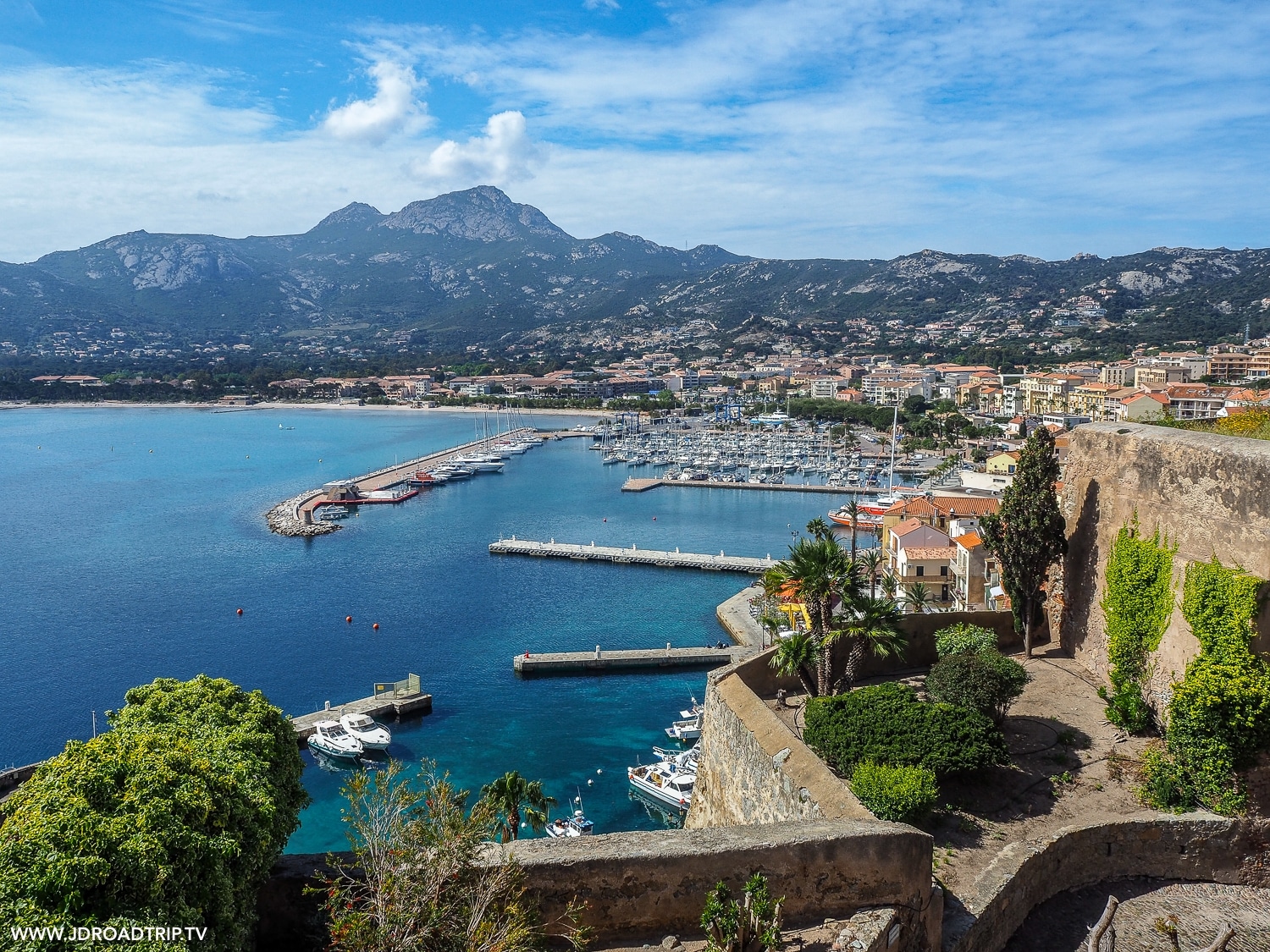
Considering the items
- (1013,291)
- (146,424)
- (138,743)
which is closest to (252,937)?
(138,743)

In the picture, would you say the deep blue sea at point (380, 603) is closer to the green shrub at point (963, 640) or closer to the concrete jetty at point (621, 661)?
the concrete jetty at point (621, 661)

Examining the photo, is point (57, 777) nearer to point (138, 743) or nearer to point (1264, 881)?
point (138, 743)

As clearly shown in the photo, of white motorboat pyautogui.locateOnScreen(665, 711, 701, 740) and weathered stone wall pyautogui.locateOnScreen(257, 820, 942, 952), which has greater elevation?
weathered stone wall pyautogui.locateOnScreen(257, 820, 942, 952)

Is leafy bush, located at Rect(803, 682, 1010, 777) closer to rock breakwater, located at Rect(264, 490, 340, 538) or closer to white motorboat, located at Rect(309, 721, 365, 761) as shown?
white motorboat, located at Rect(309, 721, 365, 761)

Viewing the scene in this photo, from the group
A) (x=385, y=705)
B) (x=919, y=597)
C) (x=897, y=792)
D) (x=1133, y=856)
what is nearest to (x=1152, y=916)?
(x=1133, y=856)

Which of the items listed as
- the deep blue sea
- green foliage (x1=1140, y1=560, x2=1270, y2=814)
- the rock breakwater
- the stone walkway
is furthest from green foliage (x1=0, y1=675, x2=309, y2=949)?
the rock breakwater
